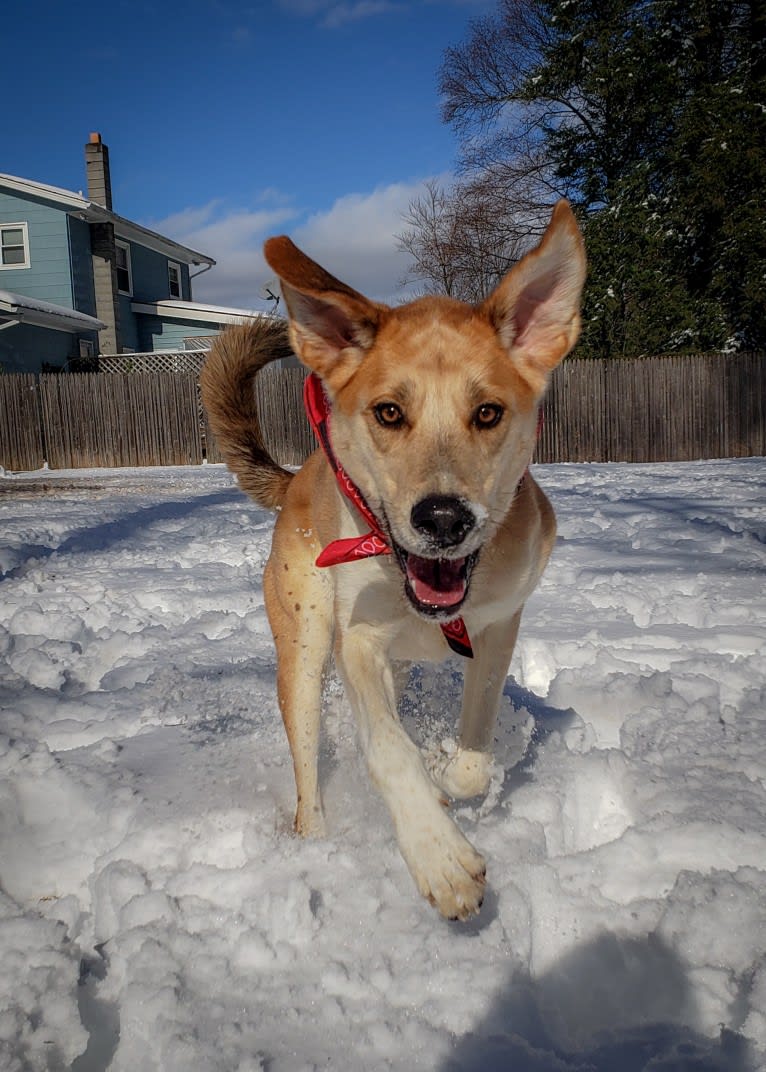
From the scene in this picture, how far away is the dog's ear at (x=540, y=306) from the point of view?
2506 mm

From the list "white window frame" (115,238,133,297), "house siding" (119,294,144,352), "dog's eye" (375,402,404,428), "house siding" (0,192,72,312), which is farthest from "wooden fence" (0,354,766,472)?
"dog's eye" (375,402,404,428)

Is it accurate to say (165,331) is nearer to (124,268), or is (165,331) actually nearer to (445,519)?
(124,268)

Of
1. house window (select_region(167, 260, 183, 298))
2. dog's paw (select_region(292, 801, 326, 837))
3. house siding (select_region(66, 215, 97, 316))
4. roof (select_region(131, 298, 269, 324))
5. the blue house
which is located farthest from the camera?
house window (select_region(167, 260, 183, 298))

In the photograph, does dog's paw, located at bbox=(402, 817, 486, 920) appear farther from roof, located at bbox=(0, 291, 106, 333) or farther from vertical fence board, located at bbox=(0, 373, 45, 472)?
roof, located at bbox=(0, 291, 106, 333)

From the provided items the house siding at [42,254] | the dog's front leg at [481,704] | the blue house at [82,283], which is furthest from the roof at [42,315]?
the dog's front leg at [481,704]

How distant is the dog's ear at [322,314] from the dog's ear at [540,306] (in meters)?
0.44

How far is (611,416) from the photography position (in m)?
17.0

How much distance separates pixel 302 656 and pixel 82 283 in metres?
24.9

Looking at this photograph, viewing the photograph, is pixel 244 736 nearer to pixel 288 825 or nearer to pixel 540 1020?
pixel 288 825

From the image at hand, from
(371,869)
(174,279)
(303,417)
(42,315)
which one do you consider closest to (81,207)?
(42,315)

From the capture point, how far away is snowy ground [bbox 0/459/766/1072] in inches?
64.4

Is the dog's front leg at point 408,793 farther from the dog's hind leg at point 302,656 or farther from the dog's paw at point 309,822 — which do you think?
the dog's paw at point 309,822

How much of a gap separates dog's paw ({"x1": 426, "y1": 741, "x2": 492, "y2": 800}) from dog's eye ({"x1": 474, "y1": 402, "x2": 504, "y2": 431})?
3.75 ft

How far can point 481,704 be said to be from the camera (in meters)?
2.74
